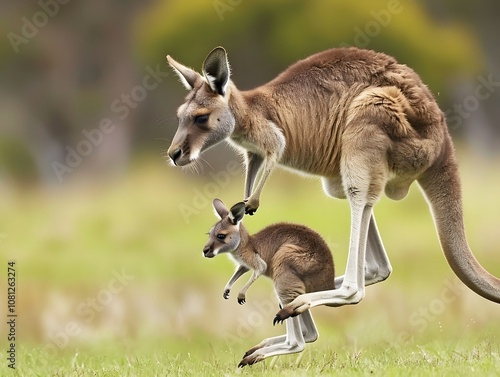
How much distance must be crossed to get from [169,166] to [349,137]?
7.36m

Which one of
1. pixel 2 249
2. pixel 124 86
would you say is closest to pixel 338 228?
pixel 2 249

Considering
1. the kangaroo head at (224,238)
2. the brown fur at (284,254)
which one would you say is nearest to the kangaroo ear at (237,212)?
the kangaroo head at (224,238)

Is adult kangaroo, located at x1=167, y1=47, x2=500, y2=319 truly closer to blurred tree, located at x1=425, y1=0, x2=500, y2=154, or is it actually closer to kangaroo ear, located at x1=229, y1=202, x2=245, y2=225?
kangaroo ear, located at x1=229, y1=202, x2=245, y2=225

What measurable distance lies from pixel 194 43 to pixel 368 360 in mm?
13577

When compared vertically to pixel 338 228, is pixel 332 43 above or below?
above

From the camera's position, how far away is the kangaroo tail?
5.34 metres

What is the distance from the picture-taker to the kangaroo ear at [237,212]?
5133 millimetres

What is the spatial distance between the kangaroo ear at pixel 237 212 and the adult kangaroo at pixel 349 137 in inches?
4.7

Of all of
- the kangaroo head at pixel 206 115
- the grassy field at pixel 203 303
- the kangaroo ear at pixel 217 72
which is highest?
the kangaroo ear at pixel 217 72

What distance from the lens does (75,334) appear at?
7.59m

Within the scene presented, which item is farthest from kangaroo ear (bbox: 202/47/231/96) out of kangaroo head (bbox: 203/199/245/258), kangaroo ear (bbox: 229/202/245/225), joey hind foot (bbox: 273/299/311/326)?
joey hind foot (bbox: 273/299/311/326)

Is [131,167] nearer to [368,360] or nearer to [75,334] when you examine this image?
[75,334]

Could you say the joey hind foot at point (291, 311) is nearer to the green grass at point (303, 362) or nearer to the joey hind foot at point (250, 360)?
the green grass at point (303, 362)

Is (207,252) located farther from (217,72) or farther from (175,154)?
(217,72)
